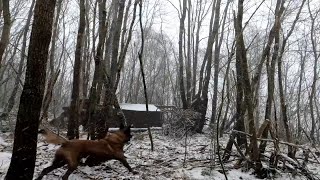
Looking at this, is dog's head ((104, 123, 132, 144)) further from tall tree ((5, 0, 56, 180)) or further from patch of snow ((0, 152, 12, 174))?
patch of snow ((0, 152, 12, 174))

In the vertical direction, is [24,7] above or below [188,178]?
above

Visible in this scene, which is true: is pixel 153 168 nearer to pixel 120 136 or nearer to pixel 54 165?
pixel 120 136

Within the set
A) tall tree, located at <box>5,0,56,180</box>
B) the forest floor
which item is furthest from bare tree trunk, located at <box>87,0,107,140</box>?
tall tree, located at <box>5,0,56,180</box>

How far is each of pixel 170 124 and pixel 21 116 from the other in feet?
28.6

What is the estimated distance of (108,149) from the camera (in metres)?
6.07

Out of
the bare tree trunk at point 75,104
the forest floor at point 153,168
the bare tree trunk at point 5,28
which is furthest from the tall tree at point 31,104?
the bare tree trunk at point 5,28

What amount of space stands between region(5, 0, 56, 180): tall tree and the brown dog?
0.43 m

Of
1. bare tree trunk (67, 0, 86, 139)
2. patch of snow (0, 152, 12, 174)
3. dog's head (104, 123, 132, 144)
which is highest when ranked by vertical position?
bare tree trunk (67, 0, 86, 139)

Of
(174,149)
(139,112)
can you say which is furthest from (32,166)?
(139,112)

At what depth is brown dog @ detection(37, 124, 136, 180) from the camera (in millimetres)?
5465

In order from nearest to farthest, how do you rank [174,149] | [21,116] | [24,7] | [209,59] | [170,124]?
[21,116]
[174,149]
[170,124]
[209,59]
[24,7]

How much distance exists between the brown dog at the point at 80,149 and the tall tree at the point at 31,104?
1.41 ft

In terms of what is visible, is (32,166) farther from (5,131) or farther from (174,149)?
(5,131)

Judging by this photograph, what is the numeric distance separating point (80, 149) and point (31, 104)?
3.68 ft
